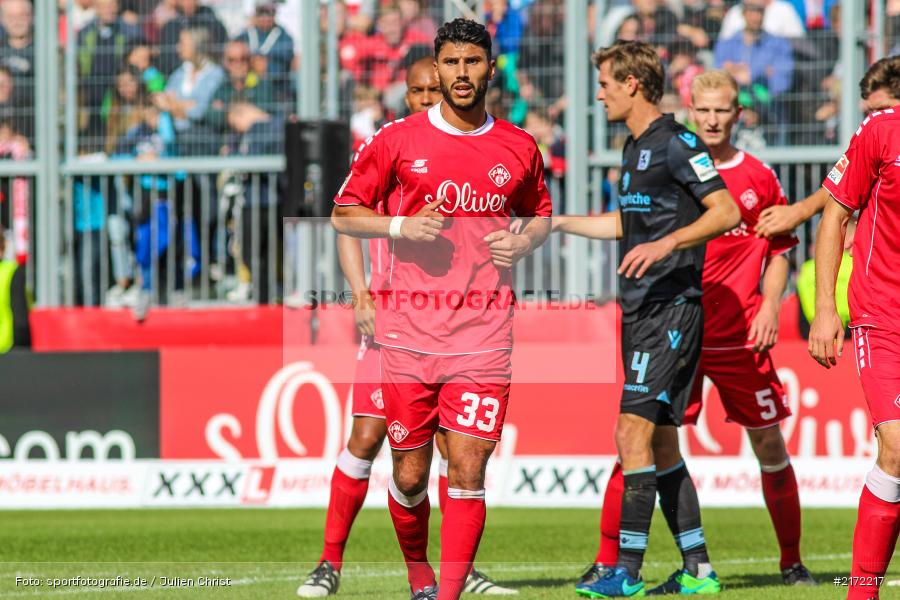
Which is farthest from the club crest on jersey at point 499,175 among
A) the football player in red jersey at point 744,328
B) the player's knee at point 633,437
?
the player's knee at point 633,437

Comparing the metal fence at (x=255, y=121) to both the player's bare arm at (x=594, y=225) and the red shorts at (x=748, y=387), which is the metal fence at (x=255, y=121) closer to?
the red shorts at (x=748, y=387)

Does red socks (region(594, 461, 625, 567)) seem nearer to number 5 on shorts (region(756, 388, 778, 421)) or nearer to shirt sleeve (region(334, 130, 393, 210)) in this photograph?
number 5 on shorts (region(756, 388, 778, 421))

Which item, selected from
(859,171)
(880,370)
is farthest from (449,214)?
(880,370)

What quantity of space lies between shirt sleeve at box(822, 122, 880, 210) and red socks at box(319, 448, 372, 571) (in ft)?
9.33

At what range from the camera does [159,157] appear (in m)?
14.6

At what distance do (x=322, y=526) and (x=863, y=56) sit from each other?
6916 millimetres

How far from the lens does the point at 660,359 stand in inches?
286

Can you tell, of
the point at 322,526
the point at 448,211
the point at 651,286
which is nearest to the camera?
the point at 448,211

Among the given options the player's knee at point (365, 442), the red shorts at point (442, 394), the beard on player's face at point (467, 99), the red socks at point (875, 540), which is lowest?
the red socks at point (875, 540)

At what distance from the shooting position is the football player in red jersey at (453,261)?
626 cm

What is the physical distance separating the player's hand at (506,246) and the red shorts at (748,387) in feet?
6.43

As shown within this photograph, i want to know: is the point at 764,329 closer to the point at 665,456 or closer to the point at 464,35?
the point at 665,456

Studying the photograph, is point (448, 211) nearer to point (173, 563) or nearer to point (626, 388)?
point (626, 388)

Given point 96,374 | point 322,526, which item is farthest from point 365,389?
point 96,374
